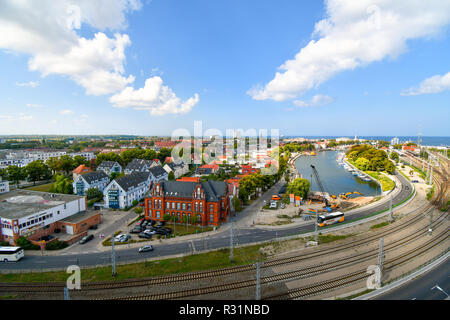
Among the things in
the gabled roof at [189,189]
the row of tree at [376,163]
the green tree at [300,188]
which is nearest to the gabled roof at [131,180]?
the gabled roof at [189,189]

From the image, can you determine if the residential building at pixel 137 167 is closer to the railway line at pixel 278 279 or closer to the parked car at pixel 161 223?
the parked car at pixel 161 223

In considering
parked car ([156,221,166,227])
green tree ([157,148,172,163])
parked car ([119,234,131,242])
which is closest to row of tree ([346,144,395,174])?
parked car ([156,221,166,227])

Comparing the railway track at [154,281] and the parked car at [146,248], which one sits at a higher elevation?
the parked car at [146,248]

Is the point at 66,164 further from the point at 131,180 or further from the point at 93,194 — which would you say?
the point at 131,180

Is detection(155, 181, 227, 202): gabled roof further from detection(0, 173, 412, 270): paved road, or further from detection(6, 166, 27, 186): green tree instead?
detection(6, 166, 27, 186): green tree

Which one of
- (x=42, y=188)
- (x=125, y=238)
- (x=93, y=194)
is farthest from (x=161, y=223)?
(x=42, y=188)

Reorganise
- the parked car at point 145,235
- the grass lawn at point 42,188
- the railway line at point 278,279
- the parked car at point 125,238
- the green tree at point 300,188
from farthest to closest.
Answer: the grass lawn at point 42,188, the green tree at point 300,188, the parked car at point 145,235, the parked car at point 125,238, the railway line at point 278,279
